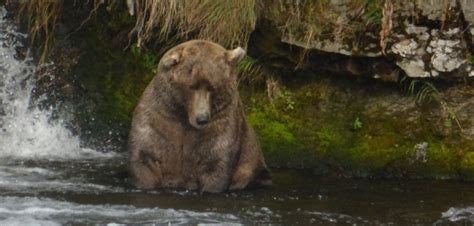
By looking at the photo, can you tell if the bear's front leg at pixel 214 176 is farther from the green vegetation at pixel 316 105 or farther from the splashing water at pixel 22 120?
the splashing water at pixel 22 120

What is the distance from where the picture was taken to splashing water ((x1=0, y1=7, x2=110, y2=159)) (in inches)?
411

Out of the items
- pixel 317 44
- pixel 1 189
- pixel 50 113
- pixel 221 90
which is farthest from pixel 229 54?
pixel 50 113

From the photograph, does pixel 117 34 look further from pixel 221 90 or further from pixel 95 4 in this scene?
pixel 221 90

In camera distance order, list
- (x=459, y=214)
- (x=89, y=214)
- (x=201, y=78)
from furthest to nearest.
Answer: (x=201, y=78), (x=459, y=214), (x=89, y=214)

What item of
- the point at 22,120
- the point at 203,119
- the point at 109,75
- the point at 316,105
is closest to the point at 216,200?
the point at 203,119

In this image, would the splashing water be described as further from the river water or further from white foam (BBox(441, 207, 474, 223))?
white foam (BBox(441, 207, 474, 223))

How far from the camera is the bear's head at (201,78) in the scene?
8.84 m

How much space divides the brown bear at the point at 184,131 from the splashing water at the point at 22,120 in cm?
137

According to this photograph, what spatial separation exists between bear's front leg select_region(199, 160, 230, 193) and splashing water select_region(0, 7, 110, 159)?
160cm

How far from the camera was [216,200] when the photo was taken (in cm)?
870

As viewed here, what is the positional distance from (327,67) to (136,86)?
5.89 ft

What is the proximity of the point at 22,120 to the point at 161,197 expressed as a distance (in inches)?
108

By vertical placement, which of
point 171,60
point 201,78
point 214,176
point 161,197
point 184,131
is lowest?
point 161,197

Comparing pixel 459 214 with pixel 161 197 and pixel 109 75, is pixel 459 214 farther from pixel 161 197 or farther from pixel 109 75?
pixel 109 75
